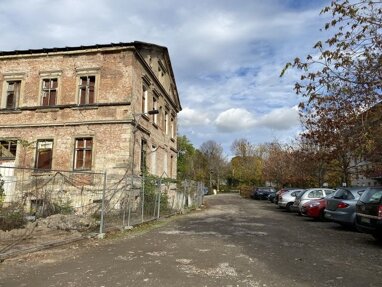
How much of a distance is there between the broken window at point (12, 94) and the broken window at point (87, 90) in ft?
13.3

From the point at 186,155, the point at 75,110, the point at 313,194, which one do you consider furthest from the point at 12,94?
the point at 186,155

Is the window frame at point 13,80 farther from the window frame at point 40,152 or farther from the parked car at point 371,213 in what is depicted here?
the parked car at point 371,213

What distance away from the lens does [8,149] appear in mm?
21047

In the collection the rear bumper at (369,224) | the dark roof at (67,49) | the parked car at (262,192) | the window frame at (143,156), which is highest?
the dark roof at (67,49)

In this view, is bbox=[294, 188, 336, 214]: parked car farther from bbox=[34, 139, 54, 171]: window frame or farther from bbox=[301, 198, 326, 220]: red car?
bbox=[34, 139, 54, 171]: window frame

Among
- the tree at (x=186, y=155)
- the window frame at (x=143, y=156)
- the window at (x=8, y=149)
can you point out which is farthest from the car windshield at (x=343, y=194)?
the tree at (x=186, y=155)

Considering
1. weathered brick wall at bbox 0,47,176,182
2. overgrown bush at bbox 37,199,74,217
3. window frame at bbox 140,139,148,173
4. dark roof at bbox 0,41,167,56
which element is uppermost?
dark roof at bbox 0,41,167,56

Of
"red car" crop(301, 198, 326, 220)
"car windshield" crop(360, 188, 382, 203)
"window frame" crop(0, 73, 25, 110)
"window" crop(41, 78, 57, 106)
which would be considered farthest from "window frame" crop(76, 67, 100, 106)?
"car windshield" crop(360, 188, 382, 203)

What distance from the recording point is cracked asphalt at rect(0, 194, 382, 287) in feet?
20.8

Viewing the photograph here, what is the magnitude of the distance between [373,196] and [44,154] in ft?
54.8

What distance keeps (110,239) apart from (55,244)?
189 cm

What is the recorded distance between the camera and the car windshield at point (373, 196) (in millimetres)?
10305

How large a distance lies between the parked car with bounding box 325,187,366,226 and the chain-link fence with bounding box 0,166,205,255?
7.43 metres

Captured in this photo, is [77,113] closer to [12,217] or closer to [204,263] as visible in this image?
[12,217]
